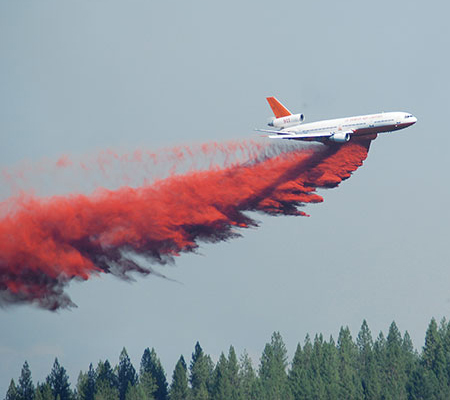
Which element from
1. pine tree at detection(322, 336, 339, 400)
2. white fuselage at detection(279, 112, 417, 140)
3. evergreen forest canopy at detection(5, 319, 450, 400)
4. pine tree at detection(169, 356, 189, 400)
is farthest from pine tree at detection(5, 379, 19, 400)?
white fuselage at detection(279, 112, 417, 140)

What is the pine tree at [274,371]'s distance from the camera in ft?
364

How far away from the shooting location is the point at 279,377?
389ft

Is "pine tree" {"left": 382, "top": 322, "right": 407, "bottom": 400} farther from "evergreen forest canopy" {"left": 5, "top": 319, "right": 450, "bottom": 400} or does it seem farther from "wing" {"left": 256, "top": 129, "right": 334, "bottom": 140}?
"wing" {"left": 256, "top": 129, "right": 334, "bottom": 140}

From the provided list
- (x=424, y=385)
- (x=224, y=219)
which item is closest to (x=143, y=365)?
(x=424, y=385)

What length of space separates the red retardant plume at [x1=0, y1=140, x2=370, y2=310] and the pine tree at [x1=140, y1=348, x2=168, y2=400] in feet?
109

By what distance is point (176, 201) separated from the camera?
93125 millimetres

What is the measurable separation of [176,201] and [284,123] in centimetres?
1364

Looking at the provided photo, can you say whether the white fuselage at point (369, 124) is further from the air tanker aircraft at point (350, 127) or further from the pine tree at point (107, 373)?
the pine tree at point (107, 373)

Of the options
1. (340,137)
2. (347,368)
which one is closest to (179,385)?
(347,368)

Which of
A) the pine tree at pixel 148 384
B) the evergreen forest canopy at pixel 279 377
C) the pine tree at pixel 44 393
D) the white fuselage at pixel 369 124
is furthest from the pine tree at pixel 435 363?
the pine tree at pixel 44 393

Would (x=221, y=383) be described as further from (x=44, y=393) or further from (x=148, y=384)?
(x=44, y=393)

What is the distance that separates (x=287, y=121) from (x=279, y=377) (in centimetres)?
3035

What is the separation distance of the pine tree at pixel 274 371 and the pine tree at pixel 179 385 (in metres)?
7.68

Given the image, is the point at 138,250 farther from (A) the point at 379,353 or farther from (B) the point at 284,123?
(A) the point at 379,353
